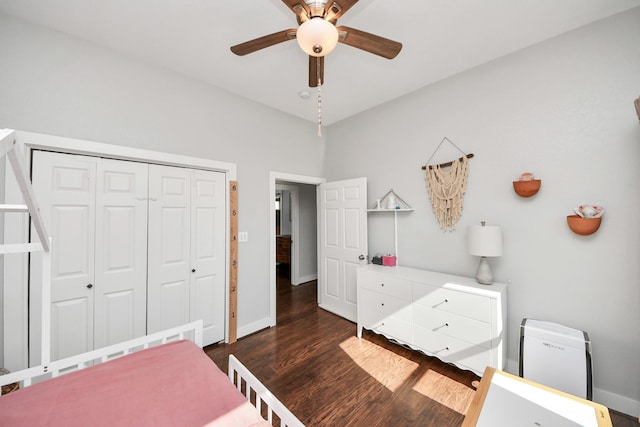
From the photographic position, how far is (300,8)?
1331 millimetres

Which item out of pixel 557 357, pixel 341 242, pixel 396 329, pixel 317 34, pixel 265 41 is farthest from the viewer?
pixel 341 242

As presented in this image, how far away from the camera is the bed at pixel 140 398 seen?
3.09 feet

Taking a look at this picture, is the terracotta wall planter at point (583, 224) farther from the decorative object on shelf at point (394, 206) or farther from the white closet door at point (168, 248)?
the white closet door at point (168, 248)

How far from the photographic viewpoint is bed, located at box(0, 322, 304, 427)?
941 mm

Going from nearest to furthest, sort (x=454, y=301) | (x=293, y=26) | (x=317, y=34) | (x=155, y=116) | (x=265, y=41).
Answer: (x=317, y=34) → (x=265, y=41) → (x=293, y=26) → (x=454, y=301) → (x=155, y=116)

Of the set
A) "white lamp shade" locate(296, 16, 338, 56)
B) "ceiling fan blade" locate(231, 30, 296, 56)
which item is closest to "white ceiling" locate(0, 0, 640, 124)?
"ceiling fan blade" locate(231, 30, 296, 56)

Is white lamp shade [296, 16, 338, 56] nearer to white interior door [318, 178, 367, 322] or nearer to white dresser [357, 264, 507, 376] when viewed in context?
white interior door [318, 178, 367, 322]

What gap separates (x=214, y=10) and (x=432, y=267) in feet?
9.76

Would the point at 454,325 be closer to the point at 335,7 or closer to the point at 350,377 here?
the point at 350,377

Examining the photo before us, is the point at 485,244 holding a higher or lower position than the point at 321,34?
lower

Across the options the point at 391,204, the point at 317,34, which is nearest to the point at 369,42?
the point at 317,34

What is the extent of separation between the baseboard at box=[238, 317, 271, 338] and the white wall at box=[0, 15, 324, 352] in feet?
0.04

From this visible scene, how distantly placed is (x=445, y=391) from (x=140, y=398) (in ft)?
6.82

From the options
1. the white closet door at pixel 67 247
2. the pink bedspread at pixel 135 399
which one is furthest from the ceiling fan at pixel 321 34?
the pink bedspread at pixel 135 399
